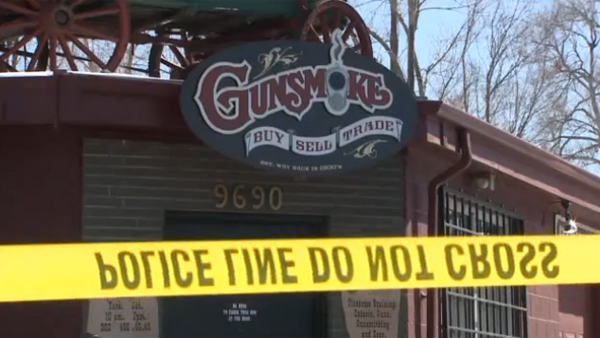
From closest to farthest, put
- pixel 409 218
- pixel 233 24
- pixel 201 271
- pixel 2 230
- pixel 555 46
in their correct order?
Result: 1. pixel 201 271
2. pixel 2 230
3. pixel 409 218
4. pixel 233 24
5. pixel 555 46

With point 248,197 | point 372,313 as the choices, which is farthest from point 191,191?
point 372,313

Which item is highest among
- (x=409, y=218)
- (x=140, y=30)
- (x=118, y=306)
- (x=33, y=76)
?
(x=140, y=30)

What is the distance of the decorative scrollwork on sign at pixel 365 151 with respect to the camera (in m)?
9.01

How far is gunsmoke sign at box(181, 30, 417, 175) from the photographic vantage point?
28.4ft

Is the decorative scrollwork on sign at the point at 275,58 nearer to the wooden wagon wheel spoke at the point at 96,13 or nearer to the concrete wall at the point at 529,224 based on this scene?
the concrete wall at the point at 529,224

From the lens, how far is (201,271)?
810 centimetres

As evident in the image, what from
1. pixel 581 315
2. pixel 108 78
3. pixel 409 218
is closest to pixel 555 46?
pixel 581 315

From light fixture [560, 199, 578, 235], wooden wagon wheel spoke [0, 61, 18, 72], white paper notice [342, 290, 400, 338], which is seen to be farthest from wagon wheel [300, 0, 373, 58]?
white paper notice [342, 290, 400, 338]

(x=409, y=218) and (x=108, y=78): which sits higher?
(x=108, y=78)

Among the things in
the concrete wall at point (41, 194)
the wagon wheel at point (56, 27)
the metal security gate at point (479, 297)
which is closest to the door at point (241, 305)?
the concrete wall at point (41, 194)

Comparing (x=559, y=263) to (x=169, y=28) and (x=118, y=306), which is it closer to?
(x=118, y=306)

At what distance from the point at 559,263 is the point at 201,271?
266 cm

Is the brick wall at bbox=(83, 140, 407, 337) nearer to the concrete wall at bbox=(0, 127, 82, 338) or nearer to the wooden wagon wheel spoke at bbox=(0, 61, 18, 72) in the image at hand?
the concrete wall at bbox=(0, 127, 82, 338)

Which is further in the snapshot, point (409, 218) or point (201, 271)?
point (409, 218)
